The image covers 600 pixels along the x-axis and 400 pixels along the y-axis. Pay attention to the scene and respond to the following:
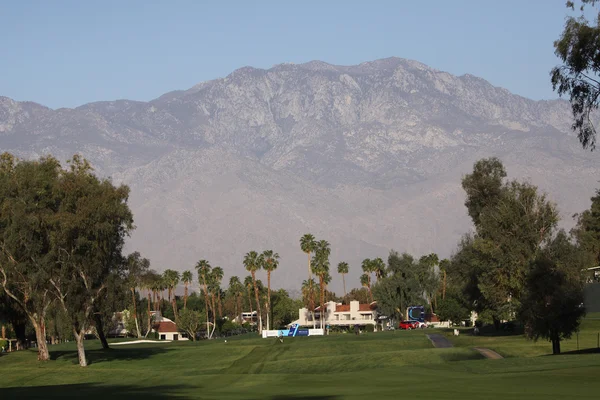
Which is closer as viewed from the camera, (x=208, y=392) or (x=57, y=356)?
(x=208, y=392)

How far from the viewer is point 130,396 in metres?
48.1

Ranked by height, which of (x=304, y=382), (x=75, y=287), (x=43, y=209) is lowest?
(x=304, y=382)

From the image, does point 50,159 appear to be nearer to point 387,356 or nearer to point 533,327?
point 387,356

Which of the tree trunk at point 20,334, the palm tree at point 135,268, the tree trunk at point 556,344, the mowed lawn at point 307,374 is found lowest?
the mowed lawn at point 307,374

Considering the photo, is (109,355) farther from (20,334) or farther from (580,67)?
(580,67)

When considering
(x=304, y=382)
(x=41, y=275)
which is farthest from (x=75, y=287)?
(x=304, y=382)

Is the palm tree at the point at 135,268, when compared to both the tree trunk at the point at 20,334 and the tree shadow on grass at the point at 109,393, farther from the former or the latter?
the tree shadow on grass at the point at 109,393

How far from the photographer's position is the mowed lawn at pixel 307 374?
153ft

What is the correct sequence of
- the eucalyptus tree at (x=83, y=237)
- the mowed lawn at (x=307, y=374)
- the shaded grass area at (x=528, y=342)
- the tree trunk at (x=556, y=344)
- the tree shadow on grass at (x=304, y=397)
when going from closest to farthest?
the tree shadow on grass at (x=304, y=397)
the mowed lawn at (x=307, y=374)
the tree trunk at (x=556, y=344)
the shaded grass area at (x=528, y=342)
the eucalyptus tree at (x=83, y=237)

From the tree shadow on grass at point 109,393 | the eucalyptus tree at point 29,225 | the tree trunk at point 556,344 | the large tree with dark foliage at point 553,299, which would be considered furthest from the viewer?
the eucalyptus tree at point 29,225

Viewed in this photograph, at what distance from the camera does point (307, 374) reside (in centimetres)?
6819

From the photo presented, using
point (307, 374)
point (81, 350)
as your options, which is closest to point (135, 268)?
point (81, 350)

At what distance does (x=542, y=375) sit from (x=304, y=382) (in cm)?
1455

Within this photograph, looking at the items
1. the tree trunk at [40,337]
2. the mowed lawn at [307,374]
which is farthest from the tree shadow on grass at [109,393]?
the tree trunk at [40,337]
